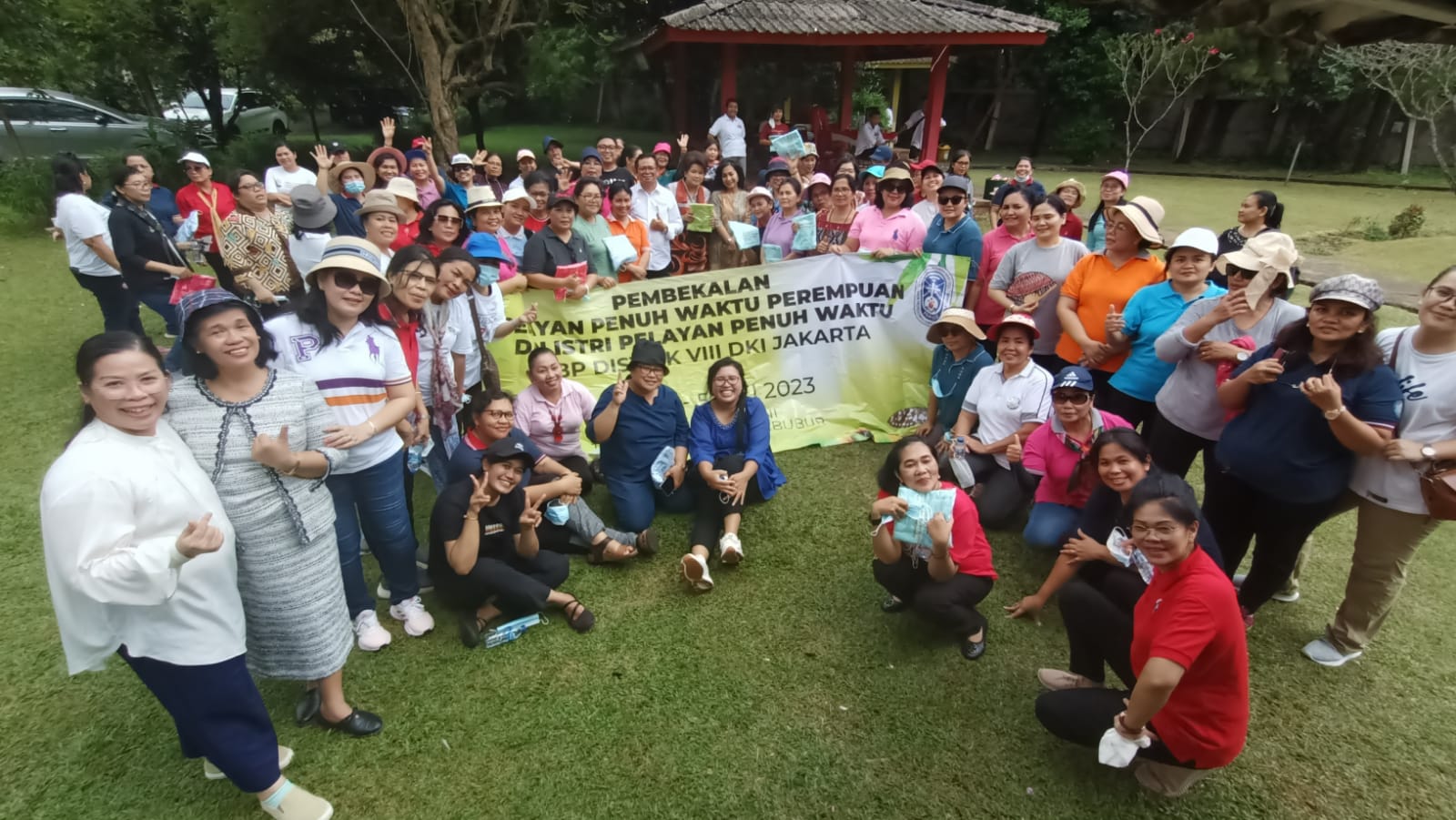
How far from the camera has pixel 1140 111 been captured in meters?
25.0

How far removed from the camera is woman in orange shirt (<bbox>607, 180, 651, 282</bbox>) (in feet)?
18.8

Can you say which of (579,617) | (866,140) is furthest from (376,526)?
(866,140)

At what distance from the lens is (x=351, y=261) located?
3008 millimetres

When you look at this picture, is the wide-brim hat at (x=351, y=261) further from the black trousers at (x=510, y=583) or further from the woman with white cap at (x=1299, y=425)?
the woman with white cap at (x=1299, y=425)

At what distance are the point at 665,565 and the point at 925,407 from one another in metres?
2.71

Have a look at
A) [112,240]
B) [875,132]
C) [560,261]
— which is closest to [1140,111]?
[875,132]

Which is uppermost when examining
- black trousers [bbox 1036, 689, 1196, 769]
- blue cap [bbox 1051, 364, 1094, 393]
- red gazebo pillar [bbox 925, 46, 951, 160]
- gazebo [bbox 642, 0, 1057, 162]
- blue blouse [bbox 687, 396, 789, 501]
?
gazebo [bbox 642, 0, 1057, 162]

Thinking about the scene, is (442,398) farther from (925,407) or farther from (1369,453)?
(1369,453)

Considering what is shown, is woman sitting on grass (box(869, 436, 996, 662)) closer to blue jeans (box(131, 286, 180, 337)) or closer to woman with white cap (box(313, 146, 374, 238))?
woman with white cap (box(313, 146, 374, 238))

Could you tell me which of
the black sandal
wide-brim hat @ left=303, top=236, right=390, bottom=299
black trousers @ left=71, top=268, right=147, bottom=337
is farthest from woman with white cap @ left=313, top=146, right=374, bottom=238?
the black sandal

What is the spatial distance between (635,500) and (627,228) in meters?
2.49

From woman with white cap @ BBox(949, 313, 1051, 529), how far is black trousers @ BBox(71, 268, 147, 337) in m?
7.07

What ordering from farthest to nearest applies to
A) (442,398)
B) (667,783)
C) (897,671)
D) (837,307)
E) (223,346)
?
(837,307), (442,398), (897,671), (667,783), (223,346)

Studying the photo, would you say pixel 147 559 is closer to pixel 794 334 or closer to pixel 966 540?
pixel 966 540
